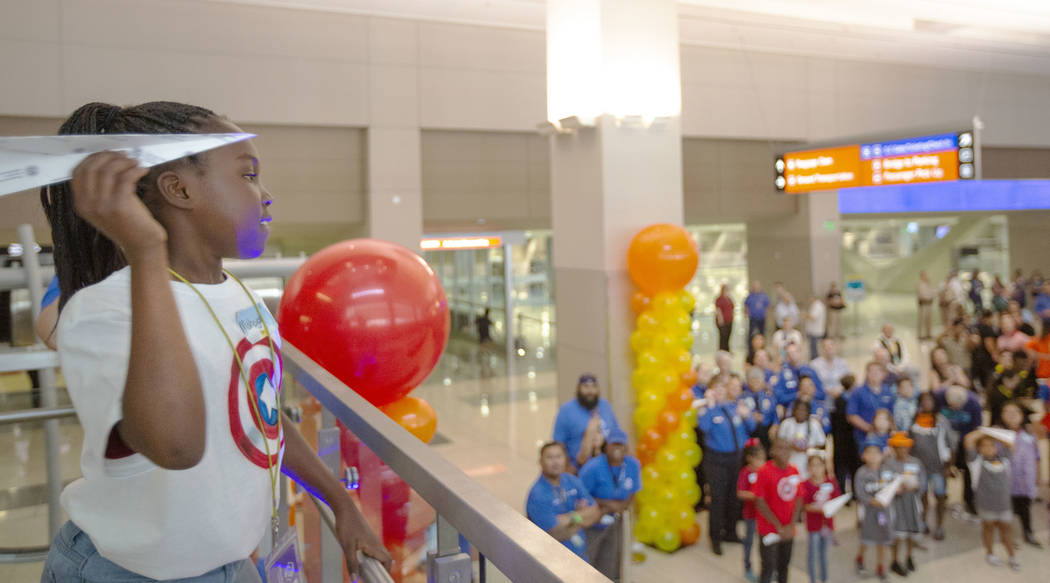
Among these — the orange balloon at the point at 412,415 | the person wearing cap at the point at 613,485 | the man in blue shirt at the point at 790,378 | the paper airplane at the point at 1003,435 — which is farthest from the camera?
the man in blue shirt at the point at 790,378

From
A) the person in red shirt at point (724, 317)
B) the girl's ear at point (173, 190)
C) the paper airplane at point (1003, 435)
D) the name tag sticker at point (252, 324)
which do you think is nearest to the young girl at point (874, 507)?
the paper airplane at point (1003, 435)

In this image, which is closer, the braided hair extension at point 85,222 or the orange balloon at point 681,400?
the braided hair extension at point 85,222

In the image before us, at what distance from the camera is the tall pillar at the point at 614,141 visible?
7.38 meters

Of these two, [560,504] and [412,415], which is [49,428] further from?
[560,504]

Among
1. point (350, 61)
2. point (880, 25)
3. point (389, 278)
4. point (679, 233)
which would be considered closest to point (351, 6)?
point (350, 61)

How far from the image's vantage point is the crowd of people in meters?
5.54

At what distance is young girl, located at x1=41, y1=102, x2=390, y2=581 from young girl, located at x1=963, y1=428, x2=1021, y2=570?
6157mm

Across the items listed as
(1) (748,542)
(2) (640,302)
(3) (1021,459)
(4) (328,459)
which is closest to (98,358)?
(4) (328,459)

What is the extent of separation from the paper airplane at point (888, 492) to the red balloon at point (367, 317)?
13.7 ft

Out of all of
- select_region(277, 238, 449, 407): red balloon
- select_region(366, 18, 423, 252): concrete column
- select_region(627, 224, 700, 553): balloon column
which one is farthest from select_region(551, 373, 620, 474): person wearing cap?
select_region(366, 18, 423, 252): concrete column

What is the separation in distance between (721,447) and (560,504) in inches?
103

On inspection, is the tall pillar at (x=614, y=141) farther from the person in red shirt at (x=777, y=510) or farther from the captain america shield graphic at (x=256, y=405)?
the captain america shield graphic at (x=256, y=405)

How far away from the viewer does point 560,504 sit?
4172 millimetres

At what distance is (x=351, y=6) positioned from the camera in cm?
1142
